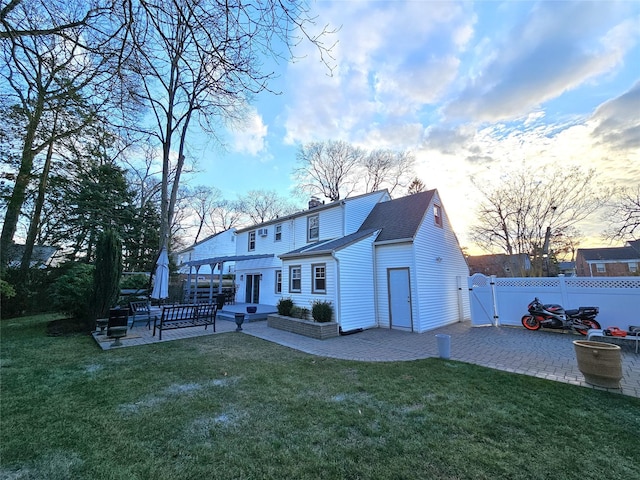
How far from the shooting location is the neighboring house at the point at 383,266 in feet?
36.4

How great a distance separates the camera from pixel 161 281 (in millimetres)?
11281

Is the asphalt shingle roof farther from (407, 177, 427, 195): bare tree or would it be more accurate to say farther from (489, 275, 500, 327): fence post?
(489, 275, 500, 327): fence post

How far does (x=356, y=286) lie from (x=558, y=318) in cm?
769

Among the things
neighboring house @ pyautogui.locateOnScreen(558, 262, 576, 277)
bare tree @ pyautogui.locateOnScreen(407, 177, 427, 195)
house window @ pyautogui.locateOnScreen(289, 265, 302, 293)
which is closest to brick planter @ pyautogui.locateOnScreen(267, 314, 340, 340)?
house window @ pyautogui.locateOnScreen(289, 265, 302, 293)

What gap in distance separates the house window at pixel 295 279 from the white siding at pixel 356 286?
2529mm

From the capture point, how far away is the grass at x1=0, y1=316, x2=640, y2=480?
2730 millimetres

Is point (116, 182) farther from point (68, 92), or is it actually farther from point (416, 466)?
point (416, 466)

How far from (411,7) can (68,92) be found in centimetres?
590

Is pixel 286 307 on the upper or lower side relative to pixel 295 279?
lower

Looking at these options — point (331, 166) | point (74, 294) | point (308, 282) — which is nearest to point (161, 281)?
point (74, 294)

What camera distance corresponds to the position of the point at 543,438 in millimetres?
3324

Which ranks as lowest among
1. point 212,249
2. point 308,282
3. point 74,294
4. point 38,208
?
point 74,294

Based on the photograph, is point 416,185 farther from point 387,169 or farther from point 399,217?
point 399,217

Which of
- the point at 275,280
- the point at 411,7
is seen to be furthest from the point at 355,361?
the point at 275,280
